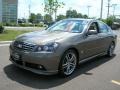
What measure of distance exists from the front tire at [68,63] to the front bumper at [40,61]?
216 millimetres

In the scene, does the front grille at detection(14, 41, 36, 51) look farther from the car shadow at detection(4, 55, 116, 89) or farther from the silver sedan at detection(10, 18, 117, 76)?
the car shadow at detection(4, 55, 116, 89)

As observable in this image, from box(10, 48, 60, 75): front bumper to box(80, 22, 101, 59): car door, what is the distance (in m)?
1.30

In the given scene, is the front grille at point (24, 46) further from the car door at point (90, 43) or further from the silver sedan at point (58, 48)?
the car door at point (90, 43)

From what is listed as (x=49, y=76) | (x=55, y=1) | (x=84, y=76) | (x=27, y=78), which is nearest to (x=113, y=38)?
(x=84, y=76)

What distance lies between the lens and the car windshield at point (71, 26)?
7.17m

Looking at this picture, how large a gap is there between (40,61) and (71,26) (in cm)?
209

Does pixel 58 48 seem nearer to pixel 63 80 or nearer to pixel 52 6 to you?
pixel 63 80

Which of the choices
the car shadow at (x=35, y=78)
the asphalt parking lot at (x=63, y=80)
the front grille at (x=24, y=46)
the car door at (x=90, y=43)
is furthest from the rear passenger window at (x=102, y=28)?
the front grille at (x=24, y=46)

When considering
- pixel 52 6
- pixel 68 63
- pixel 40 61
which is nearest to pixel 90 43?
pixel 68 63

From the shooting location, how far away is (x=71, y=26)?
7363 mm

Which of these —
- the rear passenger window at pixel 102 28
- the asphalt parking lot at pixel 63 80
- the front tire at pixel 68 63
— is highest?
the rear passenger window at pixel 102 28

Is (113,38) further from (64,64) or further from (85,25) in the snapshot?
(64,64)

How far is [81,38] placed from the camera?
269 inches

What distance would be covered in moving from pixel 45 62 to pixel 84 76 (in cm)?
136
